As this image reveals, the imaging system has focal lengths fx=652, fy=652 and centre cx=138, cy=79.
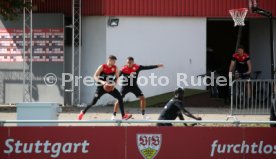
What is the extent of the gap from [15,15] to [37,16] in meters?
1.80

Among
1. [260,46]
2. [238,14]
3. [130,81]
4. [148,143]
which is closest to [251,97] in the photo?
[130,81]

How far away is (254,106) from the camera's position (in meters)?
18.0

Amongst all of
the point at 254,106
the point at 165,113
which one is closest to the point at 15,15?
the point at 254,106

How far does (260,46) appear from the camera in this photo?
2662cm

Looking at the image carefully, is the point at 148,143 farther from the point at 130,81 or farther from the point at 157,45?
the point at 157,45

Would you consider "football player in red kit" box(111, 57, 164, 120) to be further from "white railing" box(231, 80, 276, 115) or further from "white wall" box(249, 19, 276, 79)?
"white wall" box(249, 19, 276, 79)

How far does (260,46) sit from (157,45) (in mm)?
5069

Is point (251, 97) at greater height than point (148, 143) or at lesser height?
greater

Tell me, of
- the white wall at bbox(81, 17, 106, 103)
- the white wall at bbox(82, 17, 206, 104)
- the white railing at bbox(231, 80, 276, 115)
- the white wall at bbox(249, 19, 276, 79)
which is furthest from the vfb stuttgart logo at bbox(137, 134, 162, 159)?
the white wall at bbox(249, 19, 276, 79)

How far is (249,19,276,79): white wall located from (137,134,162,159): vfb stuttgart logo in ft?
52.9

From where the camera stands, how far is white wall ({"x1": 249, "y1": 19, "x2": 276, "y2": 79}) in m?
26.0

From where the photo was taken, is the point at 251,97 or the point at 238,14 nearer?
the point at 251,97

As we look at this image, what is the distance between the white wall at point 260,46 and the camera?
26.0 m

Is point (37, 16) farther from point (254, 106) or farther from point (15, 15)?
point (254, 106)
